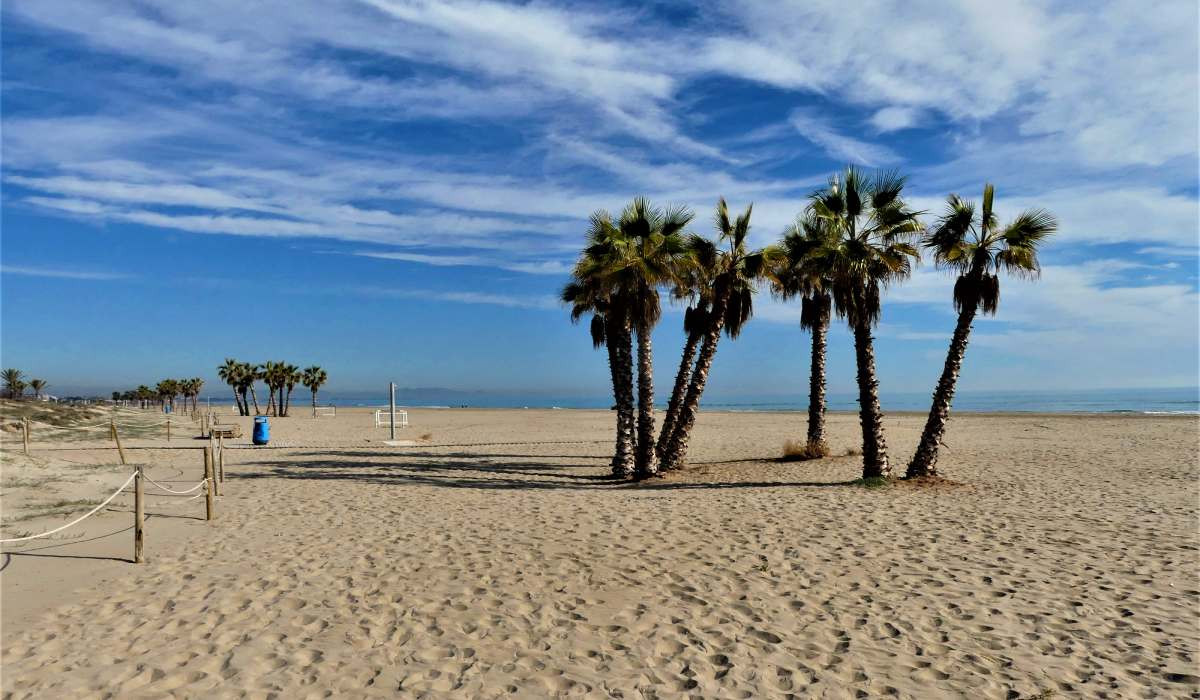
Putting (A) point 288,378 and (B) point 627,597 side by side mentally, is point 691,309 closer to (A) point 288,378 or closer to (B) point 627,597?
(B) point 627,597

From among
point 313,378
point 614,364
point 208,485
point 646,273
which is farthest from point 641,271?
point 313,378

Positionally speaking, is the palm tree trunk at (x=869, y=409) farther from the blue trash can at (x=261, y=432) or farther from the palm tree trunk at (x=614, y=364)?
the blue trash can at (x=261, y=432)

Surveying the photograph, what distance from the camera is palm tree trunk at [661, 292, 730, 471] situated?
17297 mm

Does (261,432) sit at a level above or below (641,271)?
below

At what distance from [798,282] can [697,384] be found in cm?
450

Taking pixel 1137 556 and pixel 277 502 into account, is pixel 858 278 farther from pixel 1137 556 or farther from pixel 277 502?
pixel 277 502

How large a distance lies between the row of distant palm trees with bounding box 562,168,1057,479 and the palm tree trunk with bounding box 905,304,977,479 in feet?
0.07

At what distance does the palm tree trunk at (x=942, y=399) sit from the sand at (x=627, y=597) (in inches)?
63.9

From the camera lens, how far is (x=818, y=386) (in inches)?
803

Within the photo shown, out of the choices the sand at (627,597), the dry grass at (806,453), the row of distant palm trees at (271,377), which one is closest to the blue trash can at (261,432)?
the sand at (627,597)

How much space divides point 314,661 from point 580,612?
2.35 m

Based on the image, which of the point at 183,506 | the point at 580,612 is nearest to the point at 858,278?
the point at 580,612

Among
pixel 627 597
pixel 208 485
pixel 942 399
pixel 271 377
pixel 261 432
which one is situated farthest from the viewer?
pixel 271 377

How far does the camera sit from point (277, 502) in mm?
13422
